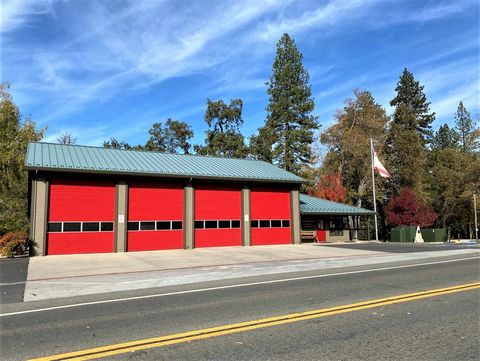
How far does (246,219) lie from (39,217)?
13290 mm

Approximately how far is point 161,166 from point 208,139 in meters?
35.7

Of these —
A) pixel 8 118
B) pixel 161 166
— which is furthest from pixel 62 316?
pixel 8 118

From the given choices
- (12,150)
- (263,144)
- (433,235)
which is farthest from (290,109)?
(12,150)

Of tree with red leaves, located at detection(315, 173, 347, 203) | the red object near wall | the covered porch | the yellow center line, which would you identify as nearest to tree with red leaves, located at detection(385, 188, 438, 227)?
tree with red leaves, located at detection(315, 173, 347, 203)

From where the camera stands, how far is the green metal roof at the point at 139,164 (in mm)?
24172

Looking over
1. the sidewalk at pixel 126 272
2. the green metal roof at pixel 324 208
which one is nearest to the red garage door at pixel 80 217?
the sidewalk at pixel 126 272

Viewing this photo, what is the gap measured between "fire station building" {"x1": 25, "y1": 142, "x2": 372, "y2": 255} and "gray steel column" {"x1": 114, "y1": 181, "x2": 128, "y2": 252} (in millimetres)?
57

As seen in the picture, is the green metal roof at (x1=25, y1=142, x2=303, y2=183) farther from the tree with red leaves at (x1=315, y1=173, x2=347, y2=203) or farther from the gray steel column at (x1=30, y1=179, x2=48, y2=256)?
the tree with red leaves at (x1=315, y1=173, x2=347, y2=203)

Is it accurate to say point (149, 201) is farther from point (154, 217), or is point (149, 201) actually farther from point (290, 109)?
point (290, 109)

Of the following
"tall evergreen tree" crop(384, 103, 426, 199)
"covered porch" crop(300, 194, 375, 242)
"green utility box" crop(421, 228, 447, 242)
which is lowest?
"green utility box" crop(421, 228, 447, 242)

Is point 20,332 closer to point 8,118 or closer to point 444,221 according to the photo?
point 8,118

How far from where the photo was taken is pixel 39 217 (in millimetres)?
22922

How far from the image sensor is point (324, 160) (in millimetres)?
54688

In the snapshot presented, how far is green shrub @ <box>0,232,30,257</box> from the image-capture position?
21.6 metres
